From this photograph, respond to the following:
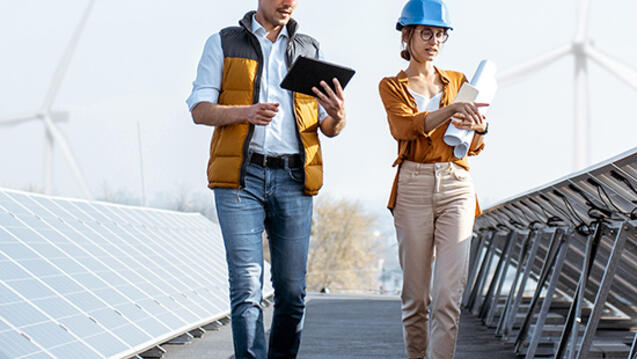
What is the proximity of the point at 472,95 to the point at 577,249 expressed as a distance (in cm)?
500

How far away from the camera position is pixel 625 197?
536 cm

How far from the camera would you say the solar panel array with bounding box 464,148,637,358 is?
A: 5438 mm

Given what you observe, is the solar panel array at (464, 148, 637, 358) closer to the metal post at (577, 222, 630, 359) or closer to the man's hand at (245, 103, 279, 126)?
the metal post at (577, 222, 630, 359)

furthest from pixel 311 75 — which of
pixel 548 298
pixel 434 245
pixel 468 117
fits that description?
pixel 548 298

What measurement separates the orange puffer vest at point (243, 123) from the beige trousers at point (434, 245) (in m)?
0.49

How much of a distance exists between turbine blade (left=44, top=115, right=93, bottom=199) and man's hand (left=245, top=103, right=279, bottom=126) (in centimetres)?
2594

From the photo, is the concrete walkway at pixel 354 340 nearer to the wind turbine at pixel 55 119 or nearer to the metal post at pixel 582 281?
the metal post at pixel 582 281

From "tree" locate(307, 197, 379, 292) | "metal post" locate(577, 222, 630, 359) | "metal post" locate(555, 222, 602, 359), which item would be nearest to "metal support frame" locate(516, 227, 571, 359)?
"metal post" locate(555, 222, 602, 359)

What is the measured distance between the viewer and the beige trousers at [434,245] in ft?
14.9

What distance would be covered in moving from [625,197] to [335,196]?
64220mm

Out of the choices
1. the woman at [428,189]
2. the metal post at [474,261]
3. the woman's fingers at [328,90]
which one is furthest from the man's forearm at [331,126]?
the metal post at [474,261]

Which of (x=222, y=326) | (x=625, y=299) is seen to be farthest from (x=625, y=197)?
(x=222, y=326)

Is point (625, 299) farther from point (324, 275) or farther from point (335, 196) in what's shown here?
point (335, 196)

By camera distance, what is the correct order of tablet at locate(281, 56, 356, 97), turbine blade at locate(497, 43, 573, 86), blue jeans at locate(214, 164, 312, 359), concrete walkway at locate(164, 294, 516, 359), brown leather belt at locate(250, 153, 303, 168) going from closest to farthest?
1. tablet at locate(281, 56, 356, 97)
2. blue jeans at locate(214, 164, 312, 359)
3. brown leather belt at locate(250, 153, 303, 168)
4. concrete walkway at locate(164, 294, 516, 359)
5. turbine blade at locate(497, 43, 573, 86)
